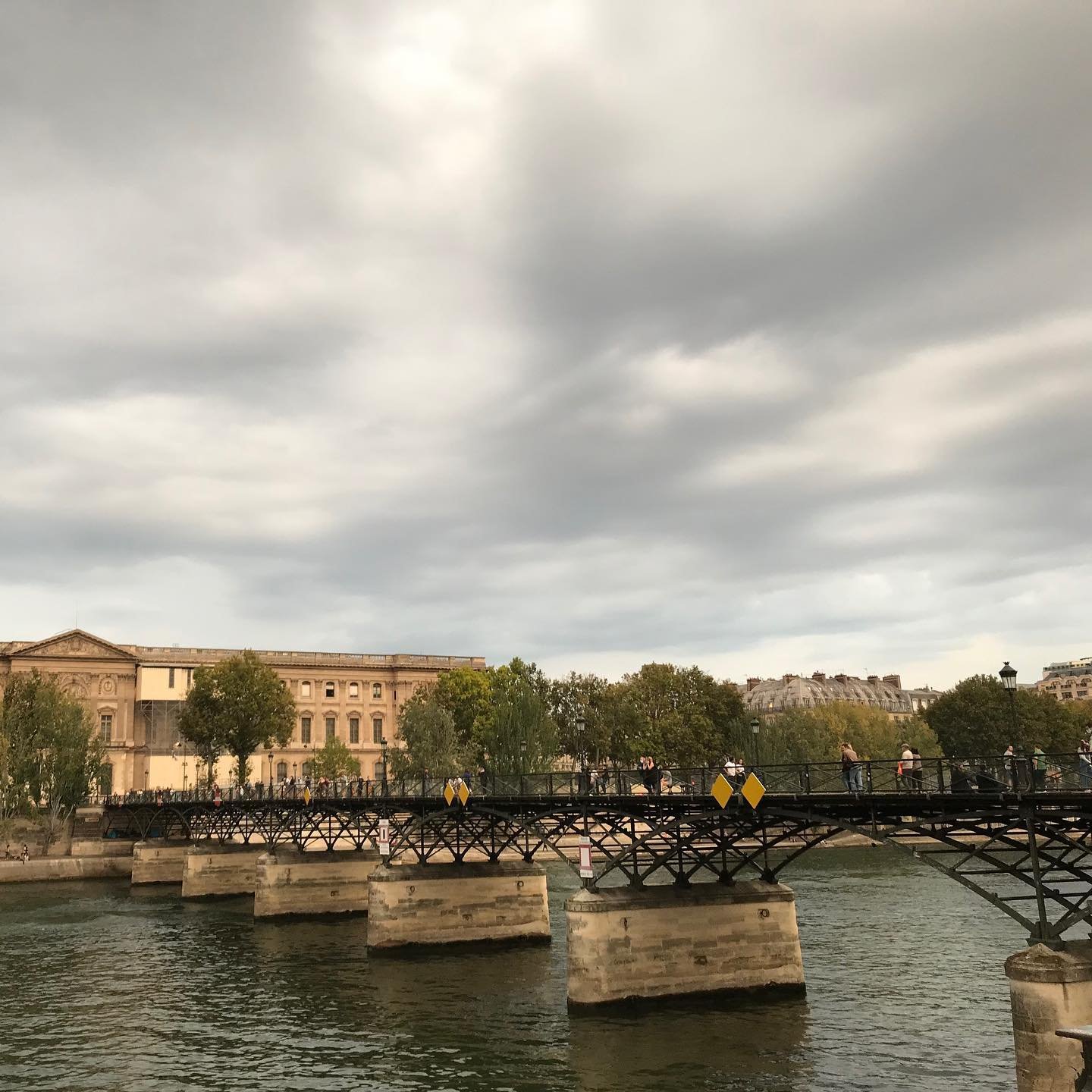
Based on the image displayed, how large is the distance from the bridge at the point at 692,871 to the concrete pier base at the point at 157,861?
1786 cm

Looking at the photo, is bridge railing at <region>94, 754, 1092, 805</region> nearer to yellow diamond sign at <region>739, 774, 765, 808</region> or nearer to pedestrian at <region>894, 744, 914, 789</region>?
pedestrian at <region>894, 744, 914, 789</region>

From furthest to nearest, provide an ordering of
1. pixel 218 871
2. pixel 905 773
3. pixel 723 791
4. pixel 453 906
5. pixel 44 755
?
pixel 44 755, pixel 218 871, pixel 453 906, pixel 723 791, pixel 905 773

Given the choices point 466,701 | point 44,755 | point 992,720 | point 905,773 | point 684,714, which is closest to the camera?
point 905,773

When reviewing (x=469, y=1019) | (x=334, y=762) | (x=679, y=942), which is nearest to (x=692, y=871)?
(x=679, y=942)

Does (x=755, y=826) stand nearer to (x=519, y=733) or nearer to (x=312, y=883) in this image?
(x=312, y=883)

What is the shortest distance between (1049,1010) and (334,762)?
11169 centimetres

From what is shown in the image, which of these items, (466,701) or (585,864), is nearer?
(585,864)

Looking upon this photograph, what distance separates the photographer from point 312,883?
196 feet

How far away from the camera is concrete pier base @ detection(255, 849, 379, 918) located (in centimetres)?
5881

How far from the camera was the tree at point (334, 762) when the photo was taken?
126 meters

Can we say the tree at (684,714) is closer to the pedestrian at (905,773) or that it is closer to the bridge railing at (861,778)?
the bridge railing at (861,778)

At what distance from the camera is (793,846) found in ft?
312

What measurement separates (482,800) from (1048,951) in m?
27.2

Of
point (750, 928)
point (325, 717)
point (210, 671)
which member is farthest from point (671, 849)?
point (325, 717)
